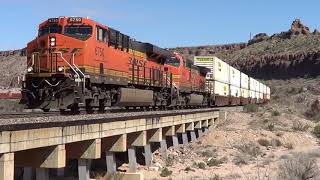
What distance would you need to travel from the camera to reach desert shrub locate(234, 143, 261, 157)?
27.9 meters

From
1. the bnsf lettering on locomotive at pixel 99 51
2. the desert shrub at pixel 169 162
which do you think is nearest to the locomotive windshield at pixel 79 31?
the bnsf lettering on locomotive at pixel 99 51

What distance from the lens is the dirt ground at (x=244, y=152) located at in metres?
20.7

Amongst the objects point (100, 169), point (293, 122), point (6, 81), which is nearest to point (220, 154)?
point (100, 169)

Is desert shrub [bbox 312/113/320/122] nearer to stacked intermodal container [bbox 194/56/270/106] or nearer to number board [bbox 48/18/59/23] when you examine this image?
stacked intermodal container [bbox 194/56/270/106]

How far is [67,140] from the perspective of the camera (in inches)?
463

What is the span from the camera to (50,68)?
55.6ft

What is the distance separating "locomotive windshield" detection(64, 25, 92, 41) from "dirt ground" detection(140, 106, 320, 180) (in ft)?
19.4

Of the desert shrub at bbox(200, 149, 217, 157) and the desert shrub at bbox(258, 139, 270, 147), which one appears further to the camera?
the desert shrub at bbox(258, 139, 270, 147)

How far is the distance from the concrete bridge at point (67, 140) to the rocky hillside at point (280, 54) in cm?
8793

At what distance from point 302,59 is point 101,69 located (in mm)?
91279

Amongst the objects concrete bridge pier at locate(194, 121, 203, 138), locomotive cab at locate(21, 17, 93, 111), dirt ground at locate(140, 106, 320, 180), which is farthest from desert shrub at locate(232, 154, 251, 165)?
locomotive cab at locate(21, 17, 93, 111)

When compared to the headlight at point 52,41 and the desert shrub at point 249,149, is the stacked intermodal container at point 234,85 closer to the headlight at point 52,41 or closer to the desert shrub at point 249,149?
the desert shrub at point 249,149

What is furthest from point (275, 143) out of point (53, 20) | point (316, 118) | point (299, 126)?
point (316, 118)

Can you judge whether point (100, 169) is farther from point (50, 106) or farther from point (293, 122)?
point (293, 122)
